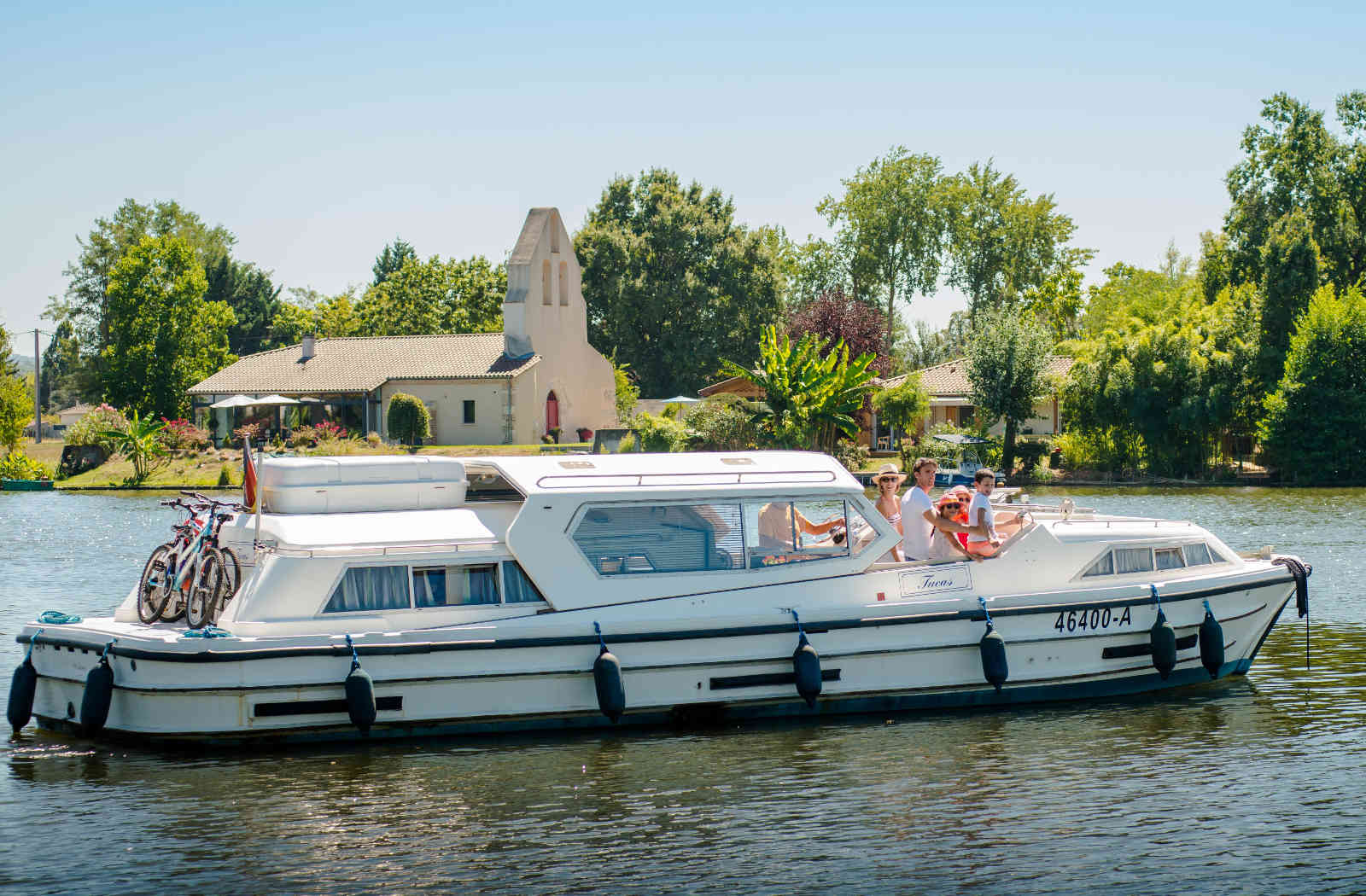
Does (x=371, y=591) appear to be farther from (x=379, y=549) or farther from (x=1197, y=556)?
(x=1197, y=556)

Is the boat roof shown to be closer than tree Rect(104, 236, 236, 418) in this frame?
Yes

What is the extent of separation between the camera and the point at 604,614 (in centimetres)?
1267

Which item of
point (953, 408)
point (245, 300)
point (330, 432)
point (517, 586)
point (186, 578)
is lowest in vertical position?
point (517, 586)

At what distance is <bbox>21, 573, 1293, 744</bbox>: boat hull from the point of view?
11.9 m

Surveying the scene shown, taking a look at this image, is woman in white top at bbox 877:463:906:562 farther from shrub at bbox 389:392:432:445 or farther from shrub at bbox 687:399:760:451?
shrub at bbox 389:392:432:445

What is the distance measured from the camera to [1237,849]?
9.98 meters

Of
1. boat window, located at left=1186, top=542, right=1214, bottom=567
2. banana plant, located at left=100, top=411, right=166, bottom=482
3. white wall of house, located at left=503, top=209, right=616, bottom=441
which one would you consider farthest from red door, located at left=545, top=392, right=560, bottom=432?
boat window, located at left=1186, top=542, right=1214, bottom=567

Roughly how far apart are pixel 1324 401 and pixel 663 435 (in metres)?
24.9

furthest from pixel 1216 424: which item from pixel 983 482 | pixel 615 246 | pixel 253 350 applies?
pixel 253 350

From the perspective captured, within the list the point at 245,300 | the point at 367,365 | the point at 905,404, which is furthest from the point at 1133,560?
the point at 245,300

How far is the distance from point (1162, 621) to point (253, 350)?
98156 mm

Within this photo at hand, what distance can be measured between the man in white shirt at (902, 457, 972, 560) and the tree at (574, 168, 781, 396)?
68272 mm

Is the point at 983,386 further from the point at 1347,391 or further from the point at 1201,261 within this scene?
the point at 1201,261

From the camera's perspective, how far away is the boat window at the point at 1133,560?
14445mm
